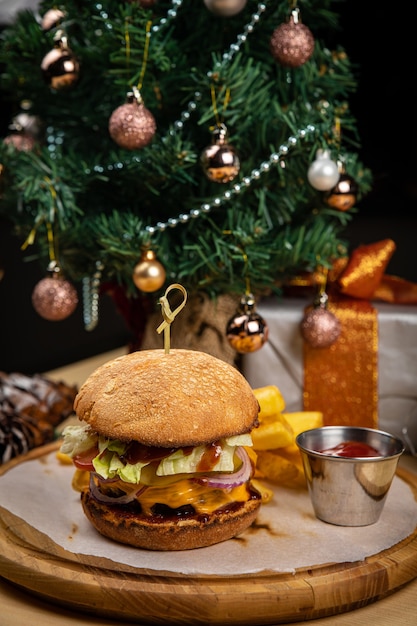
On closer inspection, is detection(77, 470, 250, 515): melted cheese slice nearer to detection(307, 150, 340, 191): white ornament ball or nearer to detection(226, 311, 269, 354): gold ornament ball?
detection(226, 311, 269, 354): gold ornament ball

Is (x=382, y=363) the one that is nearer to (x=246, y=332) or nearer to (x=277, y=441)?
(x=246, y=332)

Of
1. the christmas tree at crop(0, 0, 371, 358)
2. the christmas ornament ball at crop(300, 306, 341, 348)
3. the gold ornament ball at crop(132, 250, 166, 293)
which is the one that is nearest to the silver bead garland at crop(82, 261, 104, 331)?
the christmas tree at crop(0, 0, 371, 358)

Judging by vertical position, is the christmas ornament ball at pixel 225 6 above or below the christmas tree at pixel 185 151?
above

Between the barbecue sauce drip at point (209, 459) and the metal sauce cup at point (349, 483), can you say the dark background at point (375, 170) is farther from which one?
the barbecue sauce drip at point (209, 459)

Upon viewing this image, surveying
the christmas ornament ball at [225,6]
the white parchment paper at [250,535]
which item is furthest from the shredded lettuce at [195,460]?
the christmas ornament ball at [225,6]

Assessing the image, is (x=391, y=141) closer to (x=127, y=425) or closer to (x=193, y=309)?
(x=193, y=309)

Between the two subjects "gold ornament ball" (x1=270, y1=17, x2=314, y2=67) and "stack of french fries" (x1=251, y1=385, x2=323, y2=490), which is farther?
"gold ornament ball" (x1=270, y1=17, x2=314, y2=67)

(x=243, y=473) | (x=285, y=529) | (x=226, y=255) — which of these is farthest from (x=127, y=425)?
(x=226, y=255)

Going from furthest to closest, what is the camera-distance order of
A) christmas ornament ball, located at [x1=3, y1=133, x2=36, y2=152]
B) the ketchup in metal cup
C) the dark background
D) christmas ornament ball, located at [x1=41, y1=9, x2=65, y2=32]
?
the dark background < christmas ornament ball, located at [x1=3, y1=133, x2=36, y2=152] < christmas ornament ball, located at [x1=41, y1=9, x2=65, y2=32] < the ketchup in metal cup
